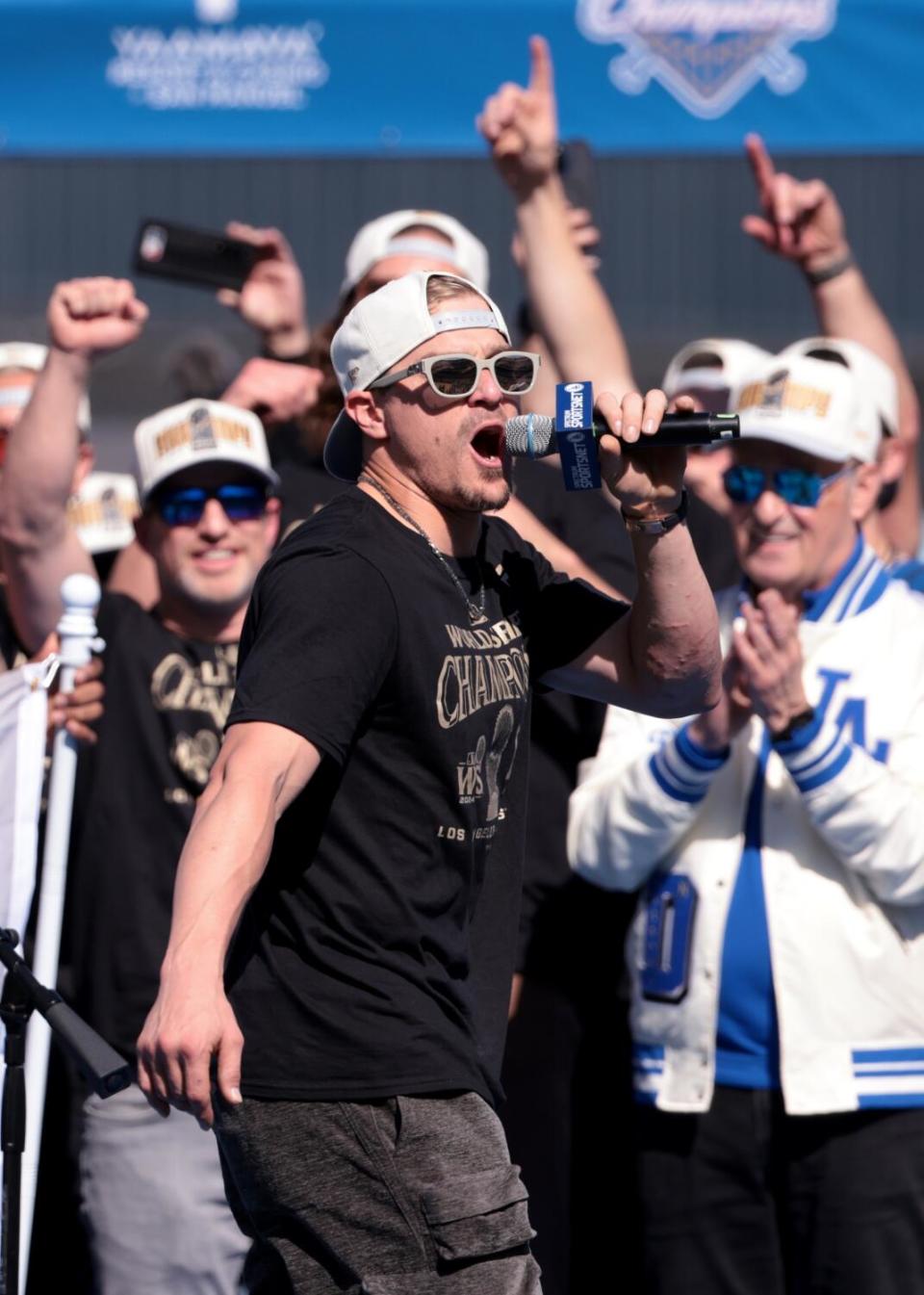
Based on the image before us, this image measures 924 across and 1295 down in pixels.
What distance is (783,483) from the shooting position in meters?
4.04

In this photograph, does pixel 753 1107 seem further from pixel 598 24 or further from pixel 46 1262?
pixel 598 24

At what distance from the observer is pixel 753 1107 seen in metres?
3.77

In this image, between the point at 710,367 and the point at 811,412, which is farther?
the point at 710,367

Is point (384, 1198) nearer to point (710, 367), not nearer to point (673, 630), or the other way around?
point (673, 630)

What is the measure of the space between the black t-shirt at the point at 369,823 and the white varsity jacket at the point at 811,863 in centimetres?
107

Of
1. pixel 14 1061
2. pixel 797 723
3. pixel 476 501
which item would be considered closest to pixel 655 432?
pixel 476 501

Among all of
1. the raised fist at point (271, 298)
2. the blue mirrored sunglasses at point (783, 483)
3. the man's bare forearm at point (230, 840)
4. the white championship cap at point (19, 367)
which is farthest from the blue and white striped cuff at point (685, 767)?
the raised fist at point (271, 298)

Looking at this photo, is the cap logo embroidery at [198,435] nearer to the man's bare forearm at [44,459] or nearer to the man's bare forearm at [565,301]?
the man's bare forearm at [44,459]

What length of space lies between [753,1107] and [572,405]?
1728 mm

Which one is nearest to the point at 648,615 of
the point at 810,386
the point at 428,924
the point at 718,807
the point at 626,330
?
the point at 428,924

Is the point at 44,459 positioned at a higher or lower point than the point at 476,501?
higher

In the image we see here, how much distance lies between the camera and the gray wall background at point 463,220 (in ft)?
24.8

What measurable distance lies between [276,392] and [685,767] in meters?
1.82

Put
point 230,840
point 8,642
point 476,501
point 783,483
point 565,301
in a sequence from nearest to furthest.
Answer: point 230,840, point 476,501, point 783,483, point 8,642, point 565,301
